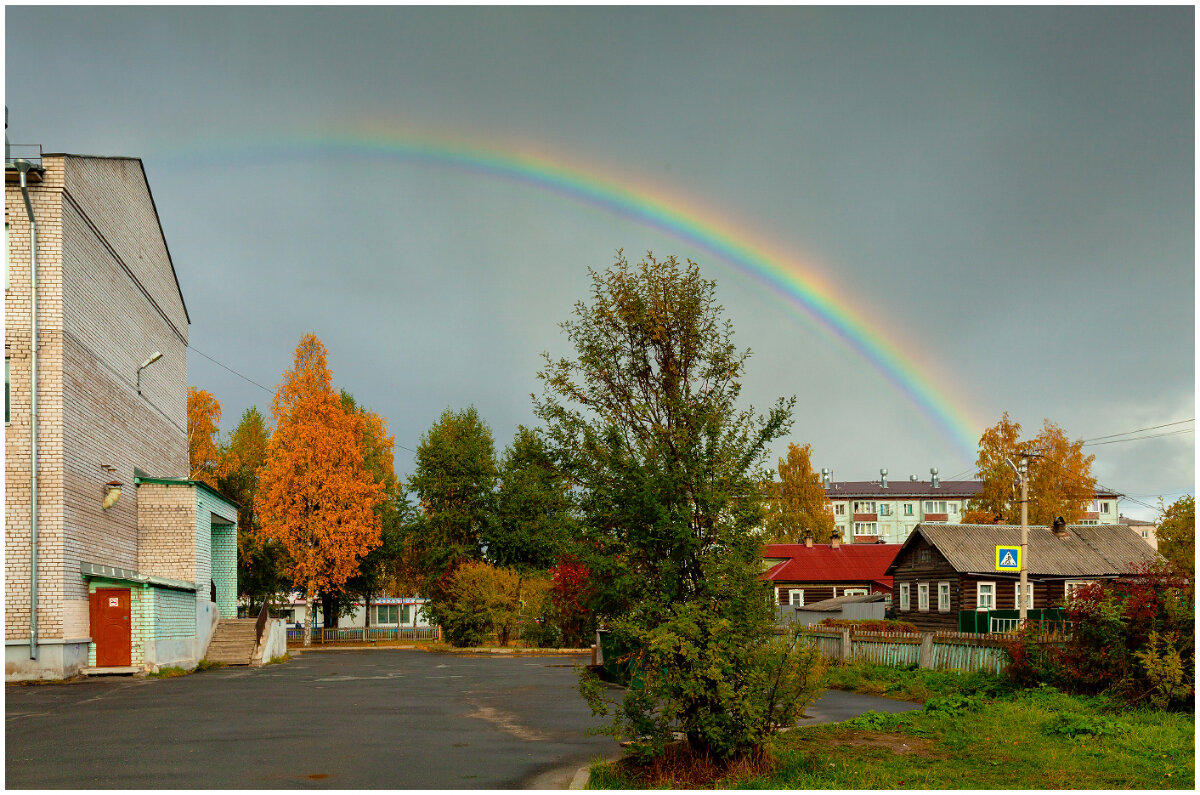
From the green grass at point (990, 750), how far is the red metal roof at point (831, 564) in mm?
47121

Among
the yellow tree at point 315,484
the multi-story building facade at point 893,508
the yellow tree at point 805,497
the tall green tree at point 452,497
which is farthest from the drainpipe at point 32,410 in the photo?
the multi-story building facade at point 893,508

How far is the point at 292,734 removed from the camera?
1432 cm

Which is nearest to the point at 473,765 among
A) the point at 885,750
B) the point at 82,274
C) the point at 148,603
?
the point at 885,750

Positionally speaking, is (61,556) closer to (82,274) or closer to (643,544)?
(82,274)

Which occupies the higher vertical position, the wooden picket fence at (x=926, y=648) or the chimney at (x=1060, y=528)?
the chimney at (x=1060, y=528)

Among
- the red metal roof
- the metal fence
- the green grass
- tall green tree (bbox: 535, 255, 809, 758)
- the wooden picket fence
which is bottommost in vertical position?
the metal fence

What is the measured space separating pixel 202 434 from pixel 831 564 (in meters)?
40.6

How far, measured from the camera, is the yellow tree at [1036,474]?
57.7 meters

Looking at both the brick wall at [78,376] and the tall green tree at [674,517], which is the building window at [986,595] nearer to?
the brick wall at [78,376]

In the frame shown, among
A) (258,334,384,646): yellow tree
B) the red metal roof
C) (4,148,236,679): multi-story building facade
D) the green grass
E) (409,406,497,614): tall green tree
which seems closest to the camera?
the green grass

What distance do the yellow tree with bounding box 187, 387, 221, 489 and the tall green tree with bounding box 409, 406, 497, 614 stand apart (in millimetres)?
12207

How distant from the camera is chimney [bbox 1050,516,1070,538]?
46.2 metres

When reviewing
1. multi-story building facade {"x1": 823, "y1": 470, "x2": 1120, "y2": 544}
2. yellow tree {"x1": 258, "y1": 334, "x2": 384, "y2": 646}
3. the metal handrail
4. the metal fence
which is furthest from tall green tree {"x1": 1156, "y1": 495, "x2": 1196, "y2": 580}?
multi-story building facade {"x1": 823, "y1": 470, "x2": 1120, "y2": 544}

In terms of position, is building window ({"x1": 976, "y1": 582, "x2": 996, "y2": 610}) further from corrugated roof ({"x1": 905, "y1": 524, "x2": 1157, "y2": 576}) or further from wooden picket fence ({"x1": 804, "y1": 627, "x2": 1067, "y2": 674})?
wooden picket fence ({"x1": 804, "y1": 627, "x2": 1067, "y2": 674})
